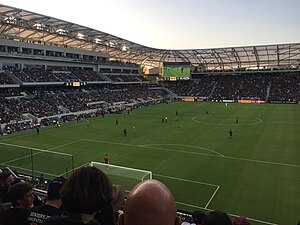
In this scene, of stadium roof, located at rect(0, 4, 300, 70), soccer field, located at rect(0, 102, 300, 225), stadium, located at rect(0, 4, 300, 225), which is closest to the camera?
soccer field, located at rect(0, 102, 300, 225)

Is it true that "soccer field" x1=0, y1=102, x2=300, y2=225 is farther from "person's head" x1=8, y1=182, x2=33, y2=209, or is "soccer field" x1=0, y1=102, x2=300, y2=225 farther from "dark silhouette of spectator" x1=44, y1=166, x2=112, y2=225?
"dark silhouette of spectator" x1=44, y1=166, x2=112, y2=225

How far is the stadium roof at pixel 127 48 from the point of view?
183ft

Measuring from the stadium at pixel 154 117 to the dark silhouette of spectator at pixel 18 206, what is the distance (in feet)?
33.6

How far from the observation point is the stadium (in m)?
19.1

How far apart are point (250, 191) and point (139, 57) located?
89.5 metres

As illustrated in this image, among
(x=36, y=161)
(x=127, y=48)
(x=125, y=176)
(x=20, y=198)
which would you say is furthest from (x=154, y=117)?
(x=20, y=198)

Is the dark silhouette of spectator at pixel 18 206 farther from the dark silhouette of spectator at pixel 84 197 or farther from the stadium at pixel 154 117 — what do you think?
the stadium at pixel 154 117

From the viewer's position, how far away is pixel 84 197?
2.71 meters

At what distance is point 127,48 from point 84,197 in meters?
86.3

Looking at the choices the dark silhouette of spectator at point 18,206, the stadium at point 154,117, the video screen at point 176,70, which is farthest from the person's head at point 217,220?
the video screen at point 176,70

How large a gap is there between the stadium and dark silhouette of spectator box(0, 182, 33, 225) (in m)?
10.3

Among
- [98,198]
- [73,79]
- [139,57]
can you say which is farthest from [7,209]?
[139,57]

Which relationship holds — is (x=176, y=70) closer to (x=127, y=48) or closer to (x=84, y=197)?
(x=127, y=48)

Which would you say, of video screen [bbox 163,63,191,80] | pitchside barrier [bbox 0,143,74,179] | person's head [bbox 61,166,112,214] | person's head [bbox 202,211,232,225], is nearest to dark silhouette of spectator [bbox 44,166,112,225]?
person's head [bbox 61,166,112,214]
